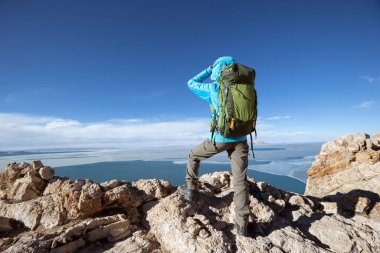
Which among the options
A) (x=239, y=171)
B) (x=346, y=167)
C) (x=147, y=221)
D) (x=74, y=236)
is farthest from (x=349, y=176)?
(x=74, y=236)

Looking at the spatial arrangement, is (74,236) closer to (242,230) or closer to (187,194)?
(187,194)

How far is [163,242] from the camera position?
3852mm

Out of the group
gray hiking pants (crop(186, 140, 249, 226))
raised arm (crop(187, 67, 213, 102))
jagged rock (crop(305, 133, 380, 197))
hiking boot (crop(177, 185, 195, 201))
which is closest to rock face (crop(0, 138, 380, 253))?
hiking boot (crop(177, 185, 195, 201))

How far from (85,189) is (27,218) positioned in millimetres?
1150

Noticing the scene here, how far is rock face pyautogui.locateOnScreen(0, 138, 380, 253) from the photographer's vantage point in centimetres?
364

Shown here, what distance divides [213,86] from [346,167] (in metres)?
9.66

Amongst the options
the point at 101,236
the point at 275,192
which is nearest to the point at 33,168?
the point at 101,236

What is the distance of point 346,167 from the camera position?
33.5ft

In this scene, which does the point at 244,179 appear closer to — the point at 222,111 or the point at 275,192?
the point at 222,111

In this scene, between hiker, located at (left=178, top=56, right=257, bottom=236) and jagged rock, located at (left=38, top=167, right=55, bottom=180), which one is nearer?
A: hiker, located at (left=178, top=56, right=257, bottom=236)

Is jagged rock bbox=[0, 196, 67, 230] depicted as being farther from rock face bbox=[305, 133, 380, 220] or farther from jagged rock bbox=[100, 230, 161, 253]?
rock face bbox=[305, 133, 380, 220]

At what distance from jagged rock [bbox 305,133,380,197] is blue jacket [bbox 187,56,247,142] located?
7575 millimetres

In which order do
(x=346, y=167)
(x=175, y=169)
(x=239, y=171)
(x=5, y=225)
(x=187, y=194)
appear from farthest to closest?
(x=175, y=169) < (x=346, y=167) < (x=187, y=194) < (x=239, y=171) < (x=5, y=225)

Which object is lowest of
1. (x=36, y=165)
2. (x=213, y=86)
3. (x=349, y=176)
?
(x=349, y=176)
